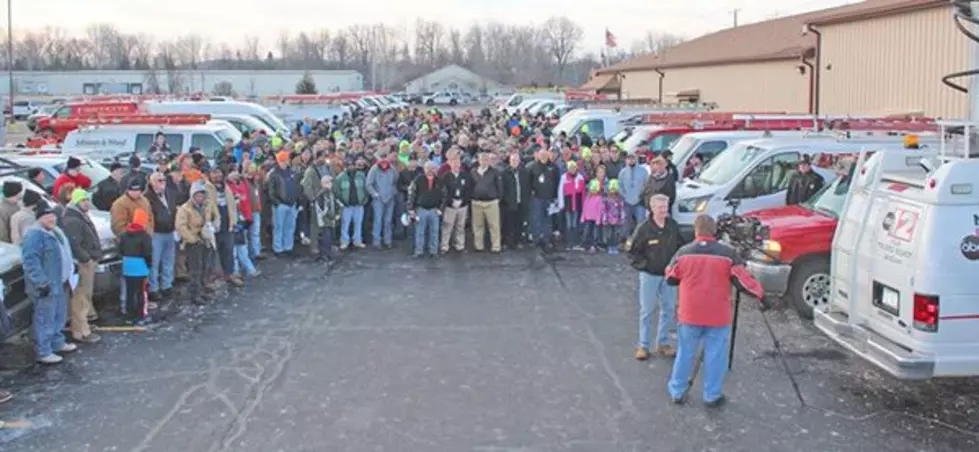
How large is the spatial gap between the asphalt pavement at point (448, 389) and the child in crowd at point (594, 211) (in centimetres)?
341

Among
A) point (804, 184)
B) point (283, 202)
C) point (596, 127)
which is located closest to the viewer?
point (804, 184)

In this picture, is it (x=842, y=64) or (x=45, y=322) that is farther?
(x=842, y=64)

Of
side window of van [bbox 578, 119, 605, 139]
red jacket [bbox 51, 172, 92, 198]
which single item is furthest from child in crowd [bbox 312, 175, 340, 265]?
side window of van [bbox 578, 119, 605, 139]

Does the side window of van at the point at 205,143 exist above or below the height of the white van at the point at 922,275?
above

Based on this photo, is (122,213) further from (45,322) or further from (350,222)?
(350,222)

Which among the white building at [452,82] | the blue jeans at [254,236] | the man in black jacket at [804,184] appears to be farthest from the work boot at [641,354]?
the white building at [452,82]

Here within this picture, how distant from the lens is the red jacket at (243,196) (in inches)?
513

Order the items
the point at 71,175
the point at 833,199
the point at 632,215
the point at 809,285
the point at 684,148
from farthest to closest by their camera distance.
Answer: the point at 684,148 < the point at 632,215 < the point at 71,175 < the point at 833,199 < the point at 809,285

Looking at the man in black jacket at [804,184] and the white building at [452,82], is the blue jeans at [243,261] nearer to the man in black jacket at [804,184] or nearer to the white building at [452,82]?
the man in black jacket at [804,184]

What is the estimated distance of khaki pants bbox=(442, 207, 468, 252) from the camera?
14961mm

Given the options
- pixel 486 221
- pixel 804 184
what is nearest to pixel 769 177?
pixel 804 184

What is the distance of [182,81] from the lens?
112m

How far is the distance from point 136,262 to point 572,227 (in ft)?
24.1

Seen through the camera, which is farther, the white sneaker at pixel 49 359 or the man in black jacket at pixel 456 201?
the man in black jacket at pixel 456 201
